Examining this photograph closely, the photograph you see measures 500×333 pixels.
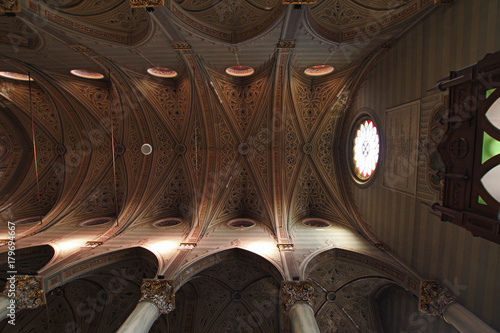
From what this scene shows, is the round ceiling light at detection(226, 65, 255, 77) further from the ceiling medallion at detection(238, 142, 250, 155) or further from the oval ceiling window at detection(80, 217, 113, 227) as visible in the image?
the oval ceiling window at detection(80, 217, 113, 227)

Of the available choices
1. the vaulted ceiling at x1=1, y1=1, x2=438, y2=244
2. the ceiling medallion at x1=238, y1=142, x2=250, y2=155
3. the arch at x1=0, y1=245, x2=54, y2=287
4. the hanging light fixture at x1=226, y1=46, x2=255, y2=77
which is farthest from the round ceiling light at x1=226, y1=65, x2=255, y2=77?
the arch at x1=0, y1=245, x2=54, y2=287

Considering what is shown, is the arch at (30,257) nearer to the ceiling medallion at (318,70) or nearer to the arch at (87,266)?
the arch at (87,266)

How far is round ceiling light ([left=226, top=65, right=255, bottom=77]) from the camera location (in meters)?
10.8

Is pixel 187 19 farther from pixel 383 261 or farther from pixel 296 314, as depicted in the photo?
pixel 383 261

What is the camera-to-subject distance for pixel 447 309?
6227mm

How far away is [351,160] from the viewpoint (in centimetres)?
1159

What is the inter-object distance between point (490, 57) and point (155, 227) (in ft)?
41.6

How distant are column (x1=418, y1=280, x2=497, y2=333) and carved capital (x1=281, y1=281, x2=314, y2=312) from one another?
3.38m

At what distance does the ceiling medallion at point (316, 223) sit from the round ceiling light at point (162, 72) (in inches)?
397

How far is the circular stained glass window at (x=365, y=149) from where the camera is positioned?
31.8ft

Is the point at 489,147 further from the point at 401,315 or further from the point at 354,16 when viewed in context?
the point at 401,315

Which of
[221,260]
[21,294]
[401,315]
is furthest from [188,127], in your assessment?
[401,315]

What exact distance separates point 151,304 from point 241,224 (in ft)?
17.8

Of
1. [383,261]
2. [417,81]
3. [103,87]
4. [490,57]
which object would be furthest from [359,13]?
[103,87]
